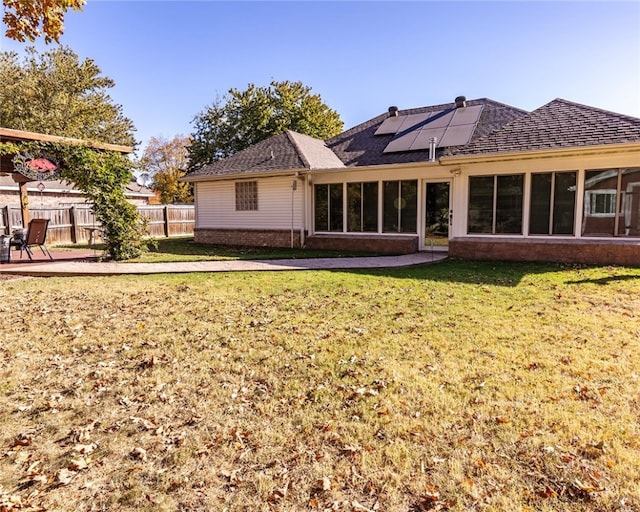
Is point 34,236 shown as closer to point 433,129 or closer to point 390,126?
point 390,126

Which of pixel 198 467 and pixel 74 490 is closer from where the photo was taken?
pixel 74 490

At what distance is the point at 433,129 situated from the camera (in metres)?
14.5

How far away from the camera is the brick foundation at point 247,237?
14.8 m

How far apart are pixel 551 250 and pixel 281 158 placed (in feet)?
31.8

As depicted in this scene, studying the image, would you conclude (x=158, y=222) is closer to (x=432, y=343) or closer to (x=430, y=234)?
(x=430, y=234)

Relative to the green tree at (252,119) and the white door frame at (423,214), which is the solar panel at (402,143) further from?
the green tree at (252,119)

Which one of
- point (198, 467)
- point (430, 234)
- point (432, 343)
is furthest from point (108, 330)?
point (430, 234)

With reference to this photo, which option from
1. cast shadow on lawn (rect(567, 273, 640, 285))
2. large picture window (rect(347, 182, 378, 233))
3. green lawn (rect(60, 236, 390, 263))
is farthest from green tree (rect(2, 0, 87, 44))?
large picture window (rect(347, 182, 378, 233))

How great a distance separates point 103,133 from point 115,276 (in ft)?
97.7

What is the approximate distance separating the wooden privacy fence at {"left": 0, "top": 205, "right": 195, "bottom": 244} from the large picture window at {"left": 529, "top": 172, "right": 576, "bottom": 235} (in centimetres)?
1105

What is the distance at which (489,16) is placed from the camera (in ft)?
37.0

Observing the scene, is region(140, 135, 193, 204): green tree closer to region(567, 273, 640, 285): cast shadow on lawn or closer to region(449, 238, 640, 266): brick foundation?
region(449, 238, 640, 266): brick foundation

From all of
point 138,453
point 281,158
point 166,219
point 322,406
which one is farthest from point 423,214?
point 166,219

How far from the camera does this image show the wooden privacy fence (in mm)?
14602
